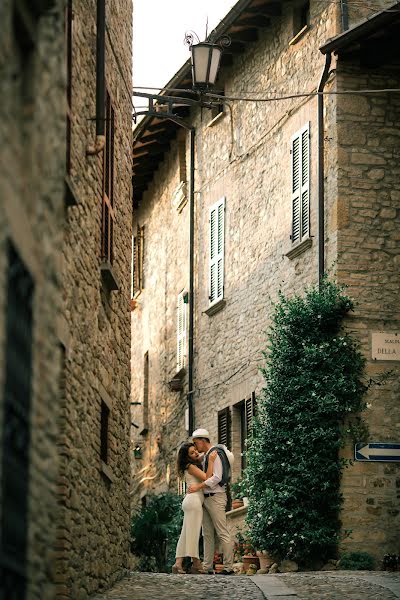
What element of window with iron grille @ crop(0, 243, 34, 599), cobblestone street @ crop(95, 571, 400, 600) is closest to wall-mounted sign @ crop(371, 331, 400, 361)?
cobblestone street @ crop(95, 571, 400, 600)

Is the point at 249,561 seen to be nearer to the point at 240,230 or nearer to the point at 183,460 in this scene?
the point at 183,460

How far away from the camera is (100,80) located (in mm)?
12961

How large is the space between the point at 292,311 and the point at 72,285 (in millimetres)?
6654

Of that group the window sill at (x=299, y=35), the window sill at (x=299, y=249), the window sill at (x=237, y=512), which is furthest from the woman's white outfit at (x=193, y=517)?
the window sill at (x=299, y=35)

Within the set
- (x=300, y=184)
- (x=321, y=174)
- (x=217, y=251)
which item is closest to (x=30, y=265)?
(x=321, y=174)

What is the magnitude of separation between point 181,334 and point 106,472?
11085 mm

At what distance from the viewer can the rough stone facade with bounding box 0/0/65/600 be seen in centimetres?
616

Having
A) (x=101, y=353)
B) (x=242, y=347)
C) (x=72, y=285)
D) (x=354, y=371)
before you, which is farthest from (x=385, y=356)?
(x=72, y=285)

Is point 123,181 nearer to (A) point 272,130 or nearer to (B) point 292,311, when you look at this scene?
(B) point 292,311

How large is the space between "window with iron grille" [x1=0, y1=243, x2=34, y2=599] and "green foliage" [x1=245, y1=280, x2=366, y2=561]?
1061 centimetres

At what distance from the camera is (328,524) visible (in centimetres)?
1708

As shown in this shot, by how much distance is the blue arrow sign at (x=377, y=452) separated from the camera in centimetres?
1719

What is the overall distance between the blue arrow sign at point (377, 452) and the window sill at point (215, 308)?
5.19 m

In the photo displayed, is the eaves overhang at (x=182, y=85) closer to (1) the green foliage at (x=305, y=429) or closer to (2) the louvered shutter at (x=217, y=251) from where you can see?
(2) the louvered shutter at (x=217, y=251)
